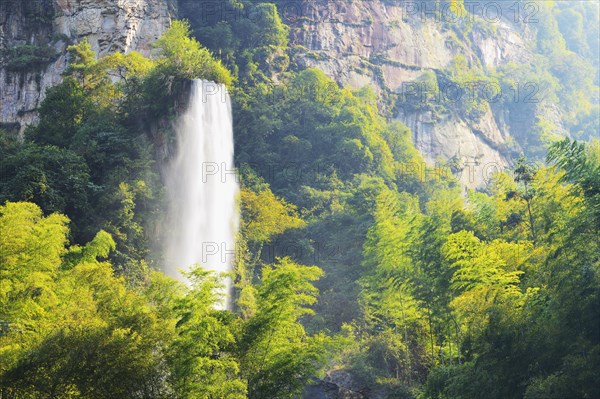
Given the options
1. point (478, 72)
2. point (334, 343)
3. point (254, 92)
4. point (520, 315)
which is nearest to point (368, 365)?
point (334, 343)

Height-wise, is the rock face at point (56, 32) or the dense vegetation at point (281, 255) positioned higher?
the rock face at point (56, 32)

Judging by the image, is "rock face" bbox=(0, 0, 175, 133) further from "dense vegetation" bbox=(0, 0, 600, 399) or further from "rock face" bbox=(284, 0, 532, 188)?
"rock face" bbox=(284, 0, 532, 188)

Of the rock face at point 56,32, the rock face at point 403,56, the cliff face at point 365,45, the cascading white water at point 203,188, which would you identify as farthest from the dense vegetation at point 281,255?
the rock face at point 403,56

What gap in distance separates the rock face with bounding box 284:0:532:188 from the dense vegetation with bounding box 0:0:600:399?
181 inches

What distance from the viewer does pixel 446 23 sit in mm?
69312

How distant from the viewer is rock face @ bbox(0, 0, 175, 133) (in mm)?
43375

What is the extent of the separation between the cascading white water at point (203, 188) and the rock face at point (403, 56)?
56.7 feet

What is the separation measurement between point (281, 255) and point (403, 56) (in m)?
30.9

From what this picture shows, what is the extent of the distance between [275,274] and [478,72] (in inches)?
2148

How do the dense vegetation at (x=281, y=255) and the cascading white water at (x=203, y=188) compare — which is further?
the cascading white water at (x=203, y=188)

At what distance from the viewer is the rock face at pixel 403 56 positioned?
55625 millimetres

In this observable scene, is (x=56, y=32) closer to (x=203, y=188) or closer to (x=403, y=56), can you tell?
(x=203, y=188)

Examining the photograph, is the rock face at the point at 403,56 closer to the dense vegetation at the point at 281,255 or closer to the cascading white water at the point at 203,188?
the dense vegetation at the point at 281,255

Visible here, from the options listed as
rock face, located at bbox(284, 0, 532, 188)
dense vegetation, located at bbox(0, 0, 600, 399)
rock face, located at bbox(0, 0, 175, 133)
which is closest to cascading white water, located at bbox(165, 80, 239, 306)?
dense vegetation, located at bbox(0, 0, 600, 399)
